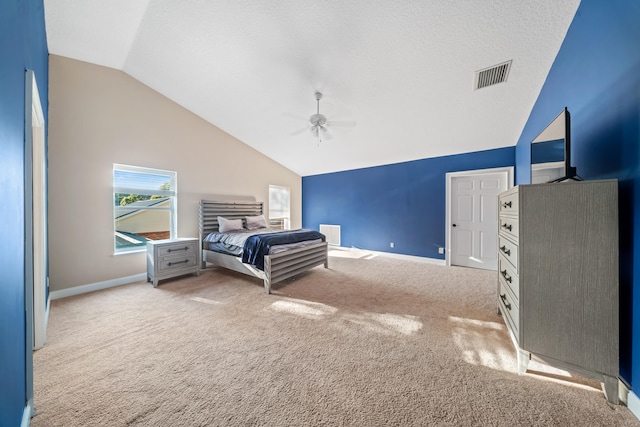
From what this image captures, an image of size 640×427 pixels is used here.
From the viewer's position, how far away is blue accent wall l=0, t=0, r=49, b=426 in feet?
2.88

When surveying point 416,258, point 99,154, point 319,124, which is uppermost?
point 319,124

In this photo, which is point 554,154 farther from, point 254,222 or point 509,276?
point 254,222

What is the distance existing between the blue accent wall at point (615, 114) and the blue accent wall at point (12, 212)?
294cm

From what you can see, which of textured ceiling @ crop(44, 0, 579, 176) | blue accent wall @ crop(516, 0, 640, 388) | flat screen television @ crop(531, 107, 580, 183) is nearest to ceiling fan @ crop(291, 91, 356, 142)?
textured ceiling @ crop(44, 0, 579, 176)

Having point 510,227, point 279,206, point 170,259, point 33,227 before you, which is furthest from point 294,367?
point 279,206

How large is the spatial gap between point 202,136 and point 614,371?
5.42m

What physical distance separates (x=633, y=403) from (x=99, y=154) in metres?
5.42

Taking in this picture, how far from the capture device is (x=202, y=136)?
423 cm

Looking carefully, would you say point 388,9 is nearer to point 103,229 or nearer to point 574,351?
point 574,351

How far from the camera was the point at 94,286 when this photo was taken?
3041 mm

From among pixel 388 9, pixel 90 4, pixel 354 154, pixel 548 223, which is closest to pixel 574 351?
pixel 548 223

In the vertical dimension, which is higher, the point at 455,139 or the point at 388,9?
the point at 388,9

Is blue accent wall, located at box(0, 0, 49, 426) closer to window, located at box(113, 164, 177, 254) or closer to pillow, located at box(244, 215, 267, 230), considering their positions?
window, located at box(113, 164, 177, 254)

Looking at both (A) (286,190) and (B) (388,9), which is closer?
(B) (388,9)
